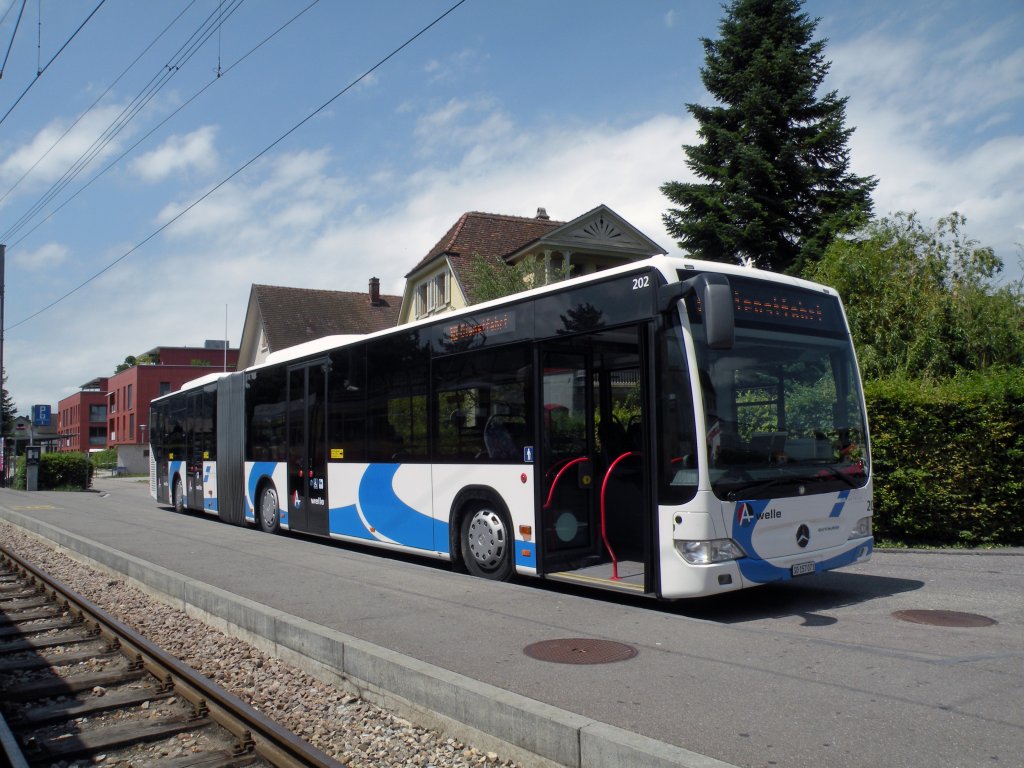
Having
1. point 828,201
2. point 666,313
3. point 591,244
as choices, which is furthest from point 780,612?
point 591,244

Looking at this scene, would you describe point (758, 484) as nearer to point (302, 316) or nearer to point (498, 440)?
point (498, 440)

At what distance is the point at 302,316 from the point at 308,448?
35575 mm

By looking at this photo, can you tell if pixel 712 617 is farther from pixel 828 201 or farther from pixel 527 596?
pixel 828 201

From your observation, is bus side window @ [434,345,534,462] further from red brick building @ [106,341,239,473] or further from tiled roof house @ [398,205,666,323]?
red brick building @ [106,341,239,473]

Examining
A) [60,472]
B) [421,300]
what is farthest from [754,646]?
[60,472]

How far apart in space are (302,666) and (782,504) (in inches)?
168

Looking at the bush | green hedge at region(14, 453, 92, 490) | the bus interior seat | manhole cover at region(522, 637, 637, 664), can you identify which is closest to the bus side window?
the bus interior seat

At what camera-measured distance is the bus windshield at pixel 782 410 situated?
760 cm

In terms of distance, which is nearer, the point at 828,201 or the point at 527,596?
the point at 527,596

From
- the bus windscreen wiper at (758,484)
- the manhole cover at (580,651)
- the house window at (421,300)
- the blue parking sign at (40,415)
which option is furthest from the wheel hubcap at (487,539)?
the blue parking sign at (40,415)

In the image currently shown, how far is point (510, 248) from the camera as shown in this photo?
37219 millimetres

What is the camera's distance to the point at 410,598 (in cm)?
895

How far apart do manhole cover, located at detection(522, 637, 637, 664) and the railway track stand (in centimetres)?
193

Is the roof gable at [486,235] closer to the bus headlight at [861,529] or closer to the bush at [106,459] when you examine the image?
the bus headlight at [861,529]
